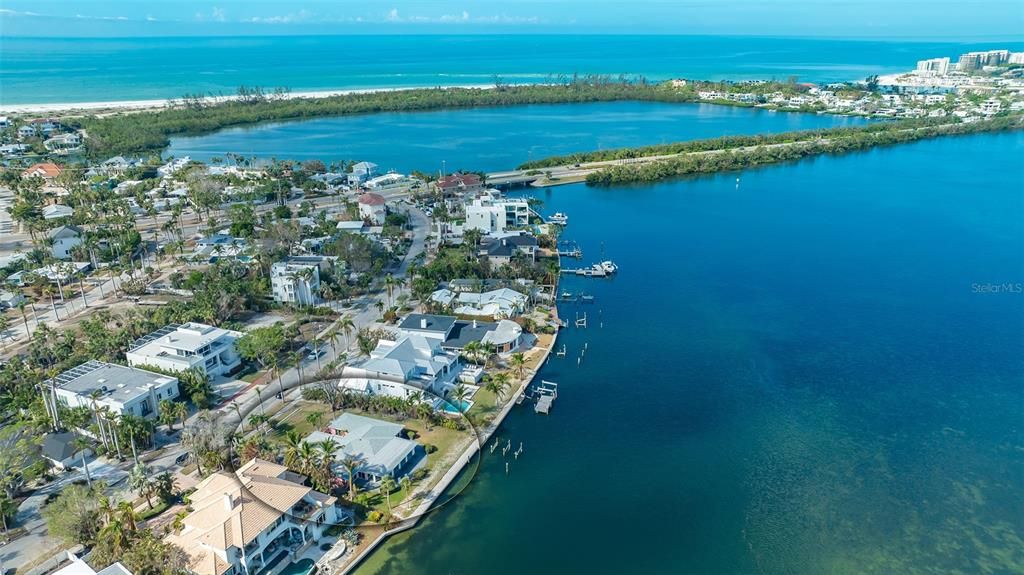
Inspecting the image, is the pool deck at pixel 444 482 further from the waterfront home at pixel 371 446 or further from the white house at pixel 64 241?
the white house at pixel 64 241

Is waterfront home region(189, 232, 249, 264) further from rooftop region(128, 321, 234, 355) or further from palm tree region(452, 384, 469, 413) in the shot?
palm tree region(452, 384, 469, 413)

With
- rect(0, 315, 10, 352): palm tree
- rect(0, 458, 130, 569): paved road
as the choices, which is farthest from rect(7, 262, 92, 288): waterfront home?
rect(0, 458, 130, 569): paved road

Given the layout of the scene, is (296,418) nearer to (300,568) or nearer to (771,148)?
Result: (300,568)

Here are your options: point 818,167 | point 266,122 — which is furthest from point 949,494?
point 266,122

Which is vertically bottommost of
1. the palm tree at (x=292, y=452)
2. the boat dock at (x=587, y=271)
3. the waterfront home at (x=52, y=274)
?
the palm tree at (x=292, y=452)

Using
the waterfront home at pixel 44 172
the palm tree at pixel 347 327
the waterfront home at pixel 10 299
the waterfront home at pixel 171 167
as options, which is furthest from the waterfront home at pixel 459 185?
the waterfront home at pixel 44 172

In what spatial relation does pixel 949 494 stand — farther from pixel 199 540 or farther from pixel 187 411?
pixel 187 411

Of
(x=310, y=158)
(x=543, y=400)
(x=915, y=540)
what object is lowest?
(x=915, y=540)
